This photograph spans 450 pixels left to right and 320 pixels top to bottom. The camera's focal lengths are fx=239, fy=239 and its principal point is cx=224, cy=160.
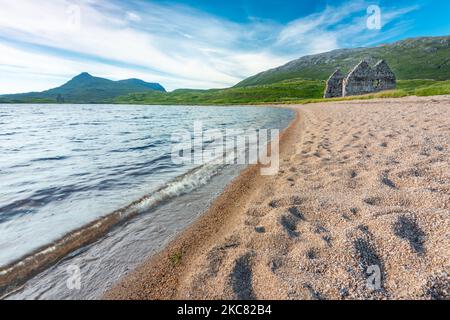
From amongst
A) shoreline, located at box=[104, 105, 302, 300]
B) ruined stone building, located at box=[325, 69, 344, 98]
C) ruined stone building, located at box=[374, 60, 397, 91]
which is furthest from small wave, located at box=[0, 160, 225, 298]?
ruined stone building, located at box=[325, 69, 344, 98]

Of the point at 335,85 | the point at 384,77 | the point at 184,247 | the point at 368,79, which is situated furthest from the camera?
the point at 335,85

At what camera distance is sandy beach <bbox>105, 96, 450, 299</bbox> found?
3150mm

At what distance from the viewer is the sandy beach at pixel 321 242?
3150mm

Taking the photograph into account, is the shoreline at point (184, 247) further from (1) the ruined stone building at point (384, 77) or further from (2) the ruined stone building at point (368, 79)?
(1) the ruined stone building at point (384, 77)

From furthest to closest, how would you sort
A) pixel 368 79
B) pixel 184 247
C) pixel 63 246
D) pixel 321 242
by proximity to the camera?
pixel 368 79, pixel 63 246, pixel 184 247, pixel 321 242

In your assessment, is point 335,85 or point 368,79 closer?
point 368,79

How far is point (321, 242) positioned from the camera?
4.02 metres

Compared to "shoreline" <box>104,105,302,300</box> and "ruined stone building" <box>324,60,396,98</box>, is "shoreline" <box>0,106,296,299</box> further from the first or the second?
"ruined stone building" <box>324,60,396,98</box>

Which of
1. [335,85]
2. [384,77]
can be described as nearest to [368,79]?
[384,77]

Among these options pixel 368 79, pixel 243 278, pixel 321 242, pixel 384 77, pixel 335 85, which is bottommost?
pixel 243 278

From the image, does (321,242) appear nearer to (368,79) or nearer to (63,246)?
(63,246)

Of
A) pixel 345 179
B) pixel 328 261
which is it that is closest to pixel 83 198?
pixel 328 261

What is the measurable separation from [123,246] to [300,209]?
156 inches

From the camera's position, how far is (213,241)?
16.3 feet
